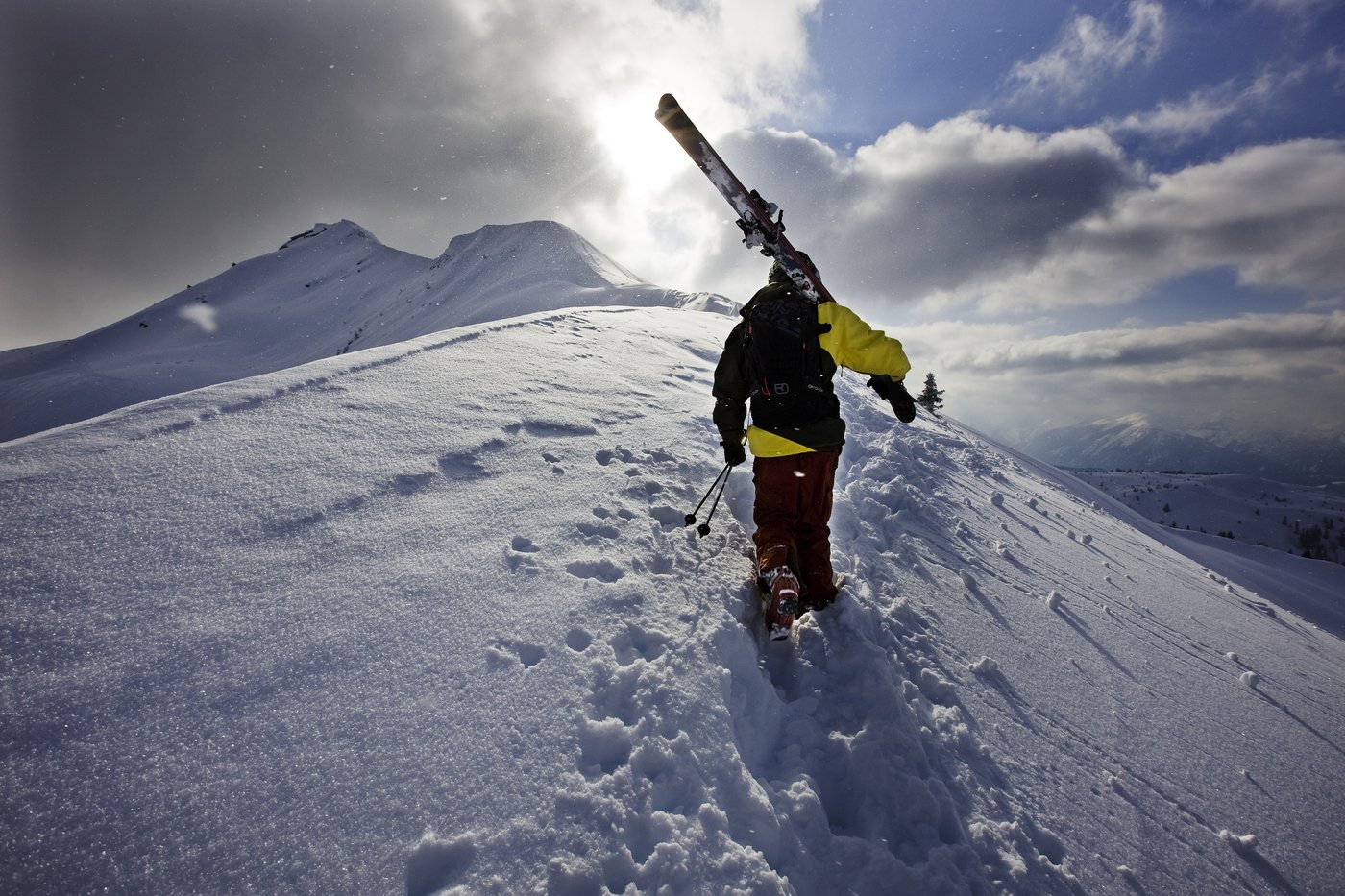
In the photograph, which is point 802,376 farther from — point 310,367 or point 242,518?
point 310,367

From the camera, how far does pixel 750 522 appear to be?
4.40 meters

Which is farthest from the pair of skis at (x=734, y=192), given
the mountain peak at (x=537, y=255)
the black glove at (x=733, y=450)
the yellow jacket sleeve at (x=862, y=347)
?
the mountain peak at (x=537, y=255)

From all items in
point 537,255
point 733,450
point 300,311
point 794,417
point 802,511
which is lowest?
point 802,511

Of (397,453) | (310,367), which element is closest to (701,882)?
(397,453)

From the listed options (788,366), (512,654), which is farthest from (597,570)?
(788,366)

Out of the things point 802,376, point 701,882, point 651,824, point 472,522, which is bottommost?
point 701,882

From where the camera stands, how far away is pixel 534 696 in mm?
2242

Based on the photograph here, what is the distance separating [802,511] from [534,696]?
218 cm

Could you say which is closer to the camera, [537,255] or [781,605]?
[781,605]

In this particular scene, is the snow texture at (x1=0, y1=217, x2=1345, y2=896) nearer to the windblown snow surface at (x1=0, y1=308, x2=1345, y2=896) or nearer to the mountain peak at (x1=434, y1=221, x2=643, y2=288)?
the windblown snow surface at (x1=0, y1=308, x2=1345, y2=896)

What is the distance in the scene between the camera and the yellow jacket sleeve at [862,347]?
3.92m

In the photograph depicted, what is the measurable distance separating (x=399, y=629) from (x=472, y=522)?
0.96m

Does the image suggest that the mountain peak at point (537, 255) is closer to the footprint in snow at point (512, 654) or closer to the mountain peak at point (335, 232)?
the mountain peak at point (335, 232)

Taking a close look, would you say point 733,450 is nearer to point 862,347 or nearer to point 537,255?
point 862,347
